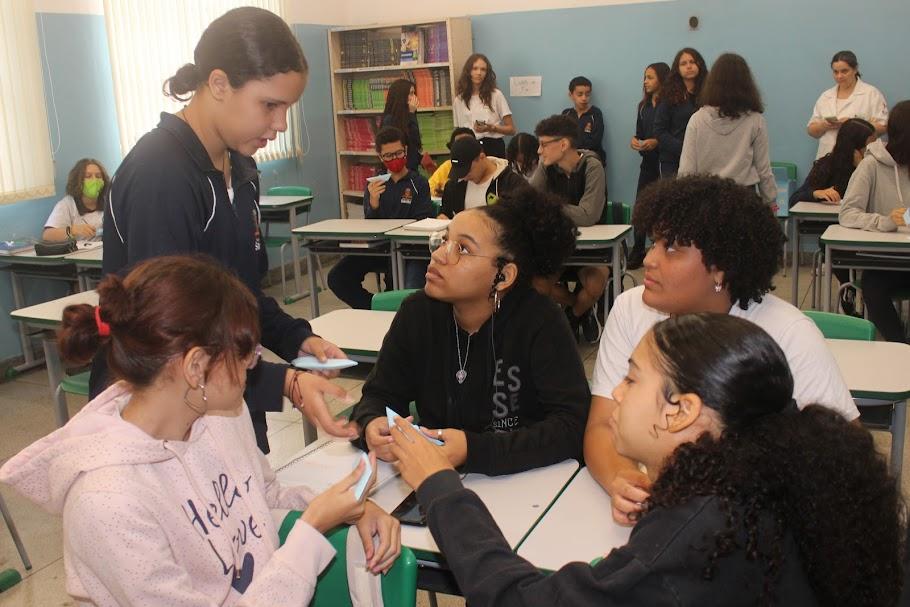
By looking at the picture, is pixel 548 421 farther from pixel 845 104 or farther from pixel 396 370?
pixel 845 104

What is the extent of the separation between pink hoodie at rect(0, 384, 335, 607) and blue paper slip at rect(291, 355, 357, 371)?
385 mm

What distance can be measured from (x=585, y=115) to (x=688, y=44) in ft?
3.47

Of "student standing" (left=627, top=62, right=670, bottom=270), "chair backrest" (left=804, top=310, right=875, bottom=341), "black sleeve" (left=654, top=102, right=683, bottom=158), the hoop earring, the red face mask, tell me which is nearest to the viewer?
the hoop earring

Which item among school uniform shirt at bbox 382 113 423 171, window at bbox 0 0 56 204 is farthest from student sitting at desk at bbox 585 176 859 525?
school uniform shirt at bbox 382 113 423 171

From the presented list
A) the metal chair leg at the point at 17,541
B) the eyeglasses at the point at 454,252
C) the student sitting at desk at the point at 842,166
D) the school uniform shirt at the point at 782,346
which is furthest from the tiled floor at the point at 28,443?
the student sitting at desk at the point at 842,166

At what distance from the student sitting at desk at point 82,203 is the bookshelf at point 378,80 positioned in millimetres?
3183

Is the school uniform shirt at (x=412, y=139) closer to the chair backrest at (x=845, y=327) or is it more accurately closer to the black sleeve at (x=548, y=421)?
the chair backrest at (x=845, y=327)

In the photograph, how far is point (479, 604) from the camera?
1.22 m

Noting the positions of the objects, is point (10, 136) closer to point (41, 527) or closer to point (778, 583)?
point (41, 527)

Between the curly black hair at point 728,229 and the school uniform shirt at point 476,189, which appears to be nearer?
the curly black hair at point 728,229

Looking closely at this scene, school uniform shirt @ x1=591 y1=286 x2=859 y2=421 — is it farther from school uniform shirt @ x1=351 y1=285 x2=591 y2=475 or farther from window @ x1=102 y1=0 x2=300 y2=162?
window @ x1=102 y1=0 x2=300 y2=162

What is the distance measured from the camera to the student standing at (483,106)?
7586 mm

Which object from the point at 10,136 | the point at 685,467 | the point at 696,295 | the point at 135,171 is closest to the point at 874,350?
the point at 696,295

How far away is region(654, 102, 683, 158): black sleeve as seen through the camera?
6848 mm
